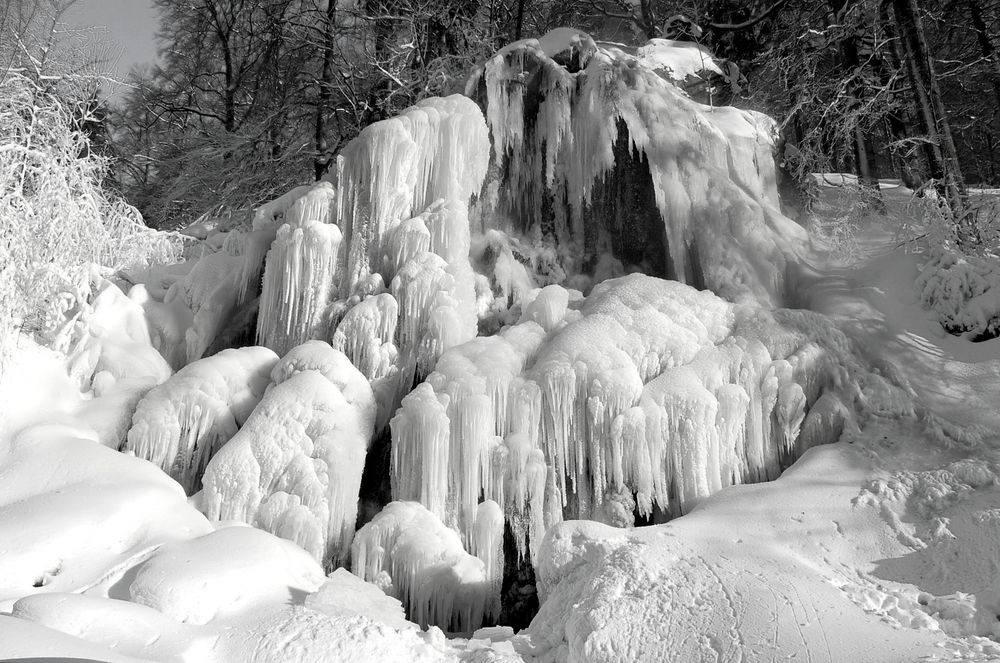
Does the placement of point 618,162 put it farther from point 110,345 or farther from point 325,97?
point 325,97

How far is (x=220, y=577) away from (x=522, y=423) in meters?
2.65

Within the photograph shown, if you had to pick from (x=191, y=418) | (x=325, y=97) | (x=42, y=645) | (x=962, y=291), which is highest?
(x=325, y=97)

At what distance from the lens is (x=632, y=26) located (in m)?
17.2

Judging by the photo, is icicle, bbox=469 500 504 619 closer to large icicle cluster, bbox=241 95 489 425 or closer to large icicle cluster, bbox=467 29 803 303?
large icicle cluster, bbox=241 95 489 425

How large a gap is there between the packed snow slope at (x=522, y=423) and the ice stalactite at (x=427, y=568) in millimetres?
23

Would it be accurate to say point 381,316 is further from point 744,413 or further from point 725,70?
point 725,70

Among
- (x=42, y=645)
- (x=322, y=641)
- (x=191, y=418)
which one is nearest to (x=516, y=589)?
(x=322, y=641)

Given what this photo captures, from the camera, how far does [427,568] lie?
5219 mm

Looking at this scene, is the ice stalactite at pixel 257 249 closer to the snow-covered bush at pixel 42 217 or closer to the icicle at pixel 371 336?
the snow-covered bush at pixel 42 217

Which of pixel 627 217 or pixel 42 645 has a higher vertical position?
pixel 627 217

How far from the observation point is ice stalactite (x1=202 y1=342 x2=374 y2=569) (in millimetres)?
5523

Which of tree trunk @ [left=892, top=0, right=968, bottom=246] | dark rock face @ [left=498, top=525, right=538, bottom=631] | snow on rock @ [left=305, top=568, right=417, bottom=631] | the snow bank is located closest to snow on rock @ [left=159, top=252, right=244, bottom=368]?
snow on rock @ [left=305, top=568, right=417, bottom=631]

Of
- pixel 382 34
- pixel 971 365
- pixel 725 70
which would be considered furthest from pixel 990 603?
pixel 382 34

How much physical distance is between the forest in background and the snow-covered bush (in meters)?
0.60
